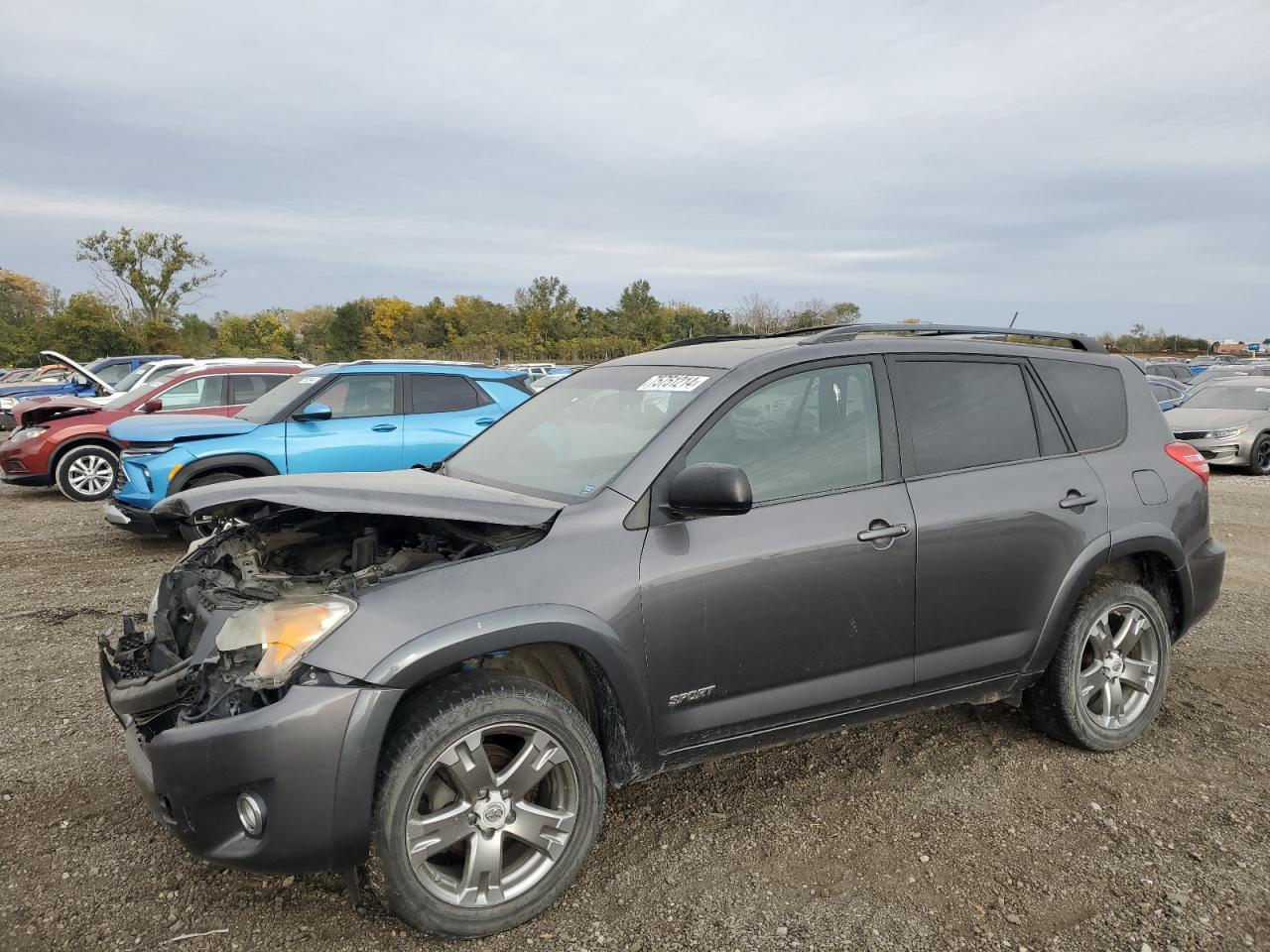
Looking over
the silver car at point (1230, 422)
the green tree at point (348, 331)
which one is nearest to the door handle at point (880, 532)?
the silver car at point (1230, 422)

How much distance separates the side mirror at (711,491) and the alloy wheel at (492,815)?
2.73ft

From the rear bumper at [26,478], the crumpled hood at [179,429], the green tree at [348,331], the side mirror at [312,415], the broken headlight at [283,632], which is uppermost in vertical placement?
the green tree at [348,331]

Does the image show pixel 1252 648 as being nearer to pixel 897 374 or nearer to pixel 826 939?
pixel 897 374

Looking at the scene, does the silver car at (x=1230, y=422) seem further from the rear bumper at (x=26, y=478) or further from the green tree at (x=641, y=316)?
the green tree at (x=641, y=316)

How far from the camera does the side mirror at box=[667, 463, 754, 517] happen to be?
2.58m

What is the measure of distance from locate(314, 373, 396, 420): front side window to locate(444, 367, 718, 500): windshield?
455 cm

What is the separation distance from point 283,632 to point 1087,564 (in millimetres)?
3091

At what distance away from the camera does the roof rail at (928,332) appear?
3422 millimetres

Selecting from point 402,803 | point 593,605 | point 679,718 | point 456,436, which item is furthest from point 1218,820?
point 456,436

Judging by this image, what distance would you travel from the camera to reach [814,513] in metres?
2.98

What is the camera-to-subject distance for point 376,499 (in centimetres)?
271

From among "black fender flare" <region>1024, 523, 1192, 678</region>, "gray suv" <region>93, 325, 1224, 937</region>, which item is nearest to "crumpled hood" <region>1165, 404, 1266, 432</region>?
"black fender flare" <region>1024, 523, 1192, 678</region>

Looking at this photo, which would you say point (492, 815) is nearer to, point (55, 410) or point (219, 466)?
point (219, 466)

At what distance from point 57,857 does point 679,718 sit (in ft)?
7.19
